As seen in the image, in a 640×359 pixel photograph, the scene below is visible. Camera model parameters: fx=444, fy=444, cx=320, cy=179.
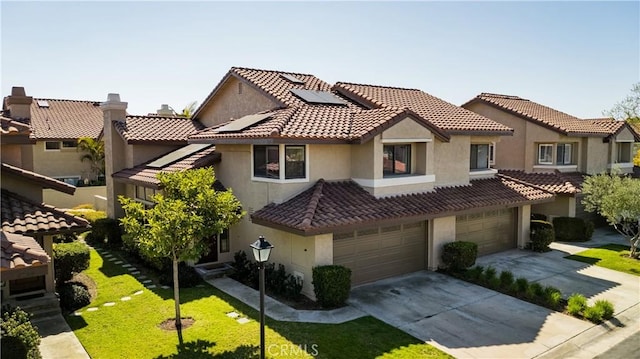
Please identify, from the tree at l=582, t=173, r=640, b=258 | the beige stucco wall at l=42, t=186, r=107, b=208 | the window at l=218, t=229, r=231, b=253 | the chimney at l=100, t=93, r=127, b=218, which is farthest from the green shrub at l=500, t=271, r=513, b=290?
the beige stucco wall at l=42, t=186, r=107, b=208

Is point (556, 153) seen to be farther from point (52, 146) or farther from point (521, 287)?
point (52, 146)

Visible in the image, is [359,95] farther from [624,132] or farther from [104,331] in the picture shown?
[624,132]

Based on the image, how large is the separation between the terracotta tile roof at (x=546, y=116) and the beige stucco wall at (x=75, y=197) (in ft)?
91.2

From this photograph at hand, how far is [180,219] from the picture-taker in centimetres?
1175

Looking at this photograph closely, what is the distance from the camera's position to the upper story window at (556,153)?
2793 centimetres

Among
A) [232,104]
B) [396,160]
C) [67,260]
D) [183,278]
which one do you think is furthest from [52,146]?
[396,160]

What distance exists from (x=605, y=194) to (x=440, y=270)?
33.6ft

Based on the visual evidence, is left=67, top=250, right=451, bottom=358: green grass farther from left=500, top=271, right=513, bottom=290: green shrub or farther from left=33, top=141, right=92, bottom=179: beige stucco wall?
left=33, top=141, right=92, bottom=179: beige stucco wall

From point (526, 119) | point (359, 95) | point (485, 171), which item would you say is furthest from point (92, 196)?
point (526, 119)

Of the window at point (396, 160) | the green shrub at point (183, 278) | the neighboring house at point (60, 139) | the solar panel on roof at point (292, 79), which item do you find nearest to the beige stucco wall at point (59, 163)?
the neighboring house at point (60, 139)

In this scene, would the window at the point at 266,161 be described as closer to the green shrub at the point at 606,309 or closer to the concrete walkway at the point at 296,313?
the concrete walkway at the point at 296,313

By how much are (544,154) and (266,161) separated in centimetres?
1984

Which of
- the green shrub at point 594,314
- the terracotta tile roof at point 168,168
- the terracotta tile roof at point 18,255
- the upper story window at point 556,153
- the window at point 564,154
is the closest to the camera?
the terracotta tile roof at point 18,255

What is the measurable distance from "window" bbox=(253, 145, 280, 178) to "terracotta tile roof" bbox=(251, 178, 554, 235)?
4.29 feet
